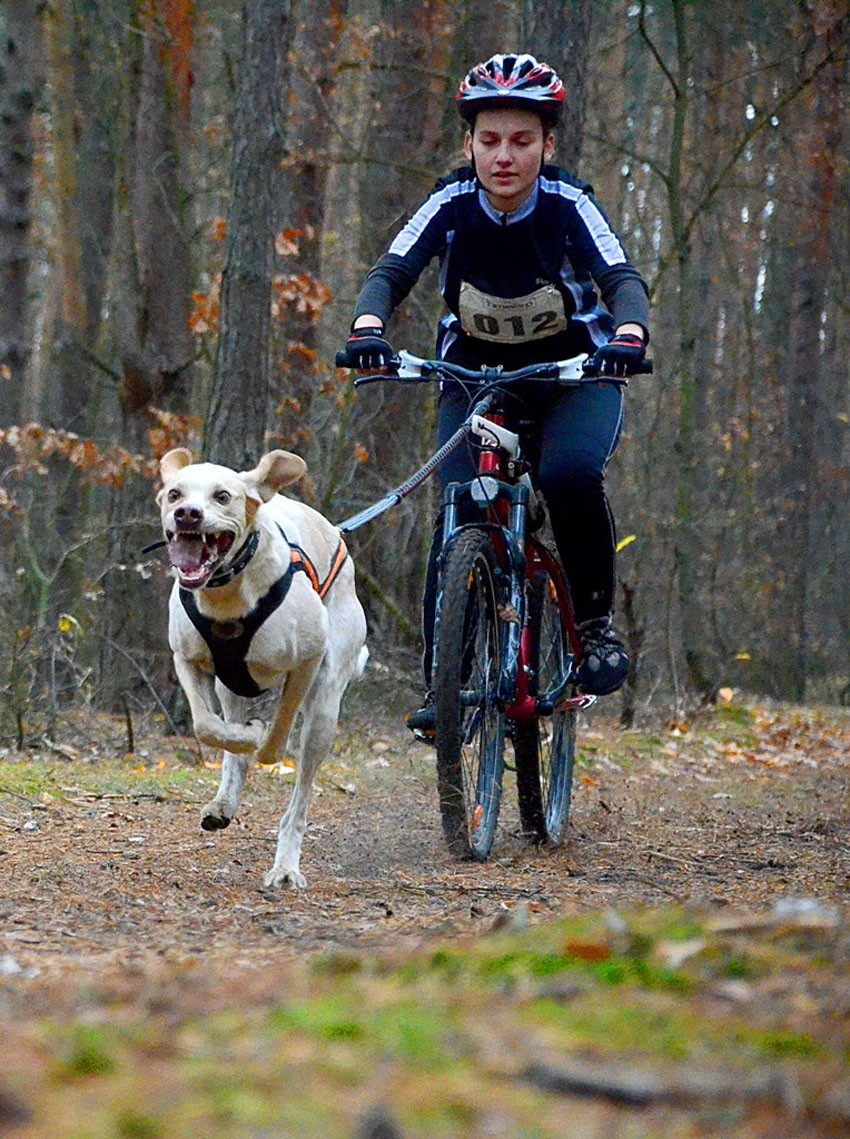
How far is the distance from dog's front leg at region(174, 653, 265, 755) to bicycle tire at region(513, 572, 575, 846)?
132 cm

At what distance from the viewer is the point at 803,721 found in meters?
14.1

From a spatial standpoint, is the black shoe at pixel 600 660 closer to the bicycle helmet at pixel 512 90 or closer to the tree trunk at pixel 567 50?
the bicycle helmet at pixel 512 90

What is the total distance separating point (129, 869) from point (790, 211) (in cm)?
1763

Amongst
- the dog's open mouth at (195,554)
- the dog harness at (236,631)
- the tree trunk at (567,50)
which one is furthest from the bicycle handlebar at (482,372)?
the tree trunk at (567,50)

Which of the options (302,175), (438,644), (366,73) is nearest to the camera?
(438,644)

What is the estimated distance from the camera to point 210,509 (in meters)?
4.93

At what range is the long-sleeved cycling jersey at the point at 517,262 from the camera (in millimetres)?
5926

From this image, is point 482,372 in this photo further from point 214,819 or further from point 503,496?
point 214,819

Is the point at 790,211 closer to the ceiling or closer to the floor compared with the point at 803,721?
closer to the ceiling

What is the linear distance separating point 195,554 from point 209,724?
0.59 meters

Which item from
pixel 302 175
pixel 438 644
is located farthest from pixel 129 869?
pixel 302 175

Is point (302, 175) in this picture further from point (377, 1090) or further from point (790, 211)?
point (377, 1090)

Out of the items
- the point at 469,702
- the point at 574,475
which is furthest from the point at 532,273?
the point at 469,702

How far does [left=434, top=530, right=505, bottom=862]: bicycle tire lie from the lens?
557 centimetres
